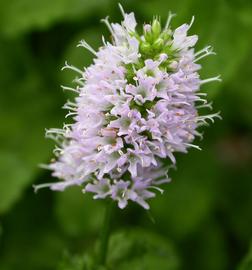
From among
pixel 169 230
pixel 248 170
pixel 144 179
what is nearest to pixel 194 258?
pixel 169 230

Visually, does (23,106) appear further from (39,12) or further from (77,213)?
(77,213)

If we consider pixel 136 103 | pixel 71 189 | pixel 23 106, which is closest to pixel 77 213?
pixel 71 189

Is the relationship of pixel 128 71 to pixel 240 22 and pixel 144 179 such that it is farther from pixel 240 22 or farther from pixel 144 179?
pixel 240 22

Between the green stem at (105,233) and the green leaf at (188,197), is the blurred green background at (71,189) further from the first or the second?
the green stem at (105,233)

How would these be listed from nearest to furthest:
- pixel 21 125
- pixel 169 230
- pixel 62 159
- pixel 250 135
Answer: pixel 62 159
pixel 169 230
pixel 21 125
pixel 250 135

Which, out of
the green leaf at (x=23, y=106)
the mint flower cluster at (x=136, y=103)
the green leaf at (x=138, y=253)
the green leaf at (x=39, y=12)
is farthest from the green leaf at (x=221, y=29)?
the green leaf at (x=23, y=106)

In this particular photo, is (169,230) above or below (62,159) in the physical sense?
below

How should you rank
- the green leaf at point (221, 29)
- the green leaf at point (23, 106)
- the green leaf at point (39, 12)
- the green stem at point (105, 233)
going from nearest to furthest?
the green stem at point (105, 233) < the green leaf at point (221, 29) < the green leaf at point (39, 12) < the green leaf at point (23, 106)
